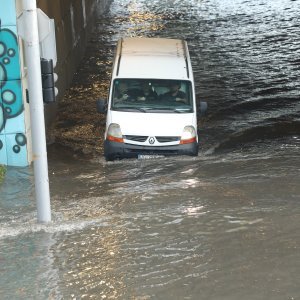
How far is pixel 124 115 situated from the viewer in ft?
47.8

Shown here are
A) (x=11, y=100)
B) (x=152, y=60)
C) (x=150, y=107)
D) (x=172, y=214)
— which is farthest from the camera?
(x=152, y=60)

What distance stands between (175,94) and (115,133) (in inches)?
63.5

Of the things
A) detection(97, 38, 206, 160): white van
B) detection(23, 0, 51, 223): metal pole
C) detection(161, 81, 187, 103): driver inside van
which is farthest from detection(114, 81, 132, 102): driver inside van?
detection(23, 0, 51, 223): metal pole

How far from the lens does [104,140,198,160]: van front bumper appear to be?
1443cm

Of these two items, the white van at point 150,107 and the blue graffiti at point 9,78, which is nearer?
the blue graffiti at point 9,78

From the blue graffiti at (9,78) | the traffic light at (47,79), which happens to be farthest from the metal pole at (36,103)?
the blue graffiti at (9,78)

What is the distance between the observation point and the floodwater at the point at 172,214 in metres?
8.74

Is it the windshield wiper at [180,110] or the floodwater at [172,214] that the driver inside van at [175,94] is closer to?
the windshield wiper at [180,110]

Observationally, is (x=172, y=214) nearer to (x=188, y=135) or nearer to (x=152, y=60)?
(x=188, y=135)

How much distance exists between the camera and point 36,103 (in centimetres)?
1048

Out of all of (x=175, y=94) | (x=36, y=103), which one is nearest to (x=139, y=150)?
(x=175, y=94)

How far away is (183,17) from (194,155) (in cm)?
2113

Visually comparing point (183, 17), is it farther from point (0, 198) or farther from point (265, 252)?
point (265, 252)

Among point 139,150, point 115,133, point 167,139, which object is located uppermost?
point 115,133
